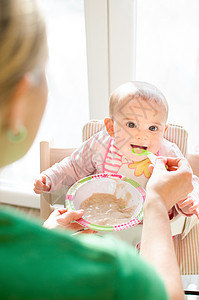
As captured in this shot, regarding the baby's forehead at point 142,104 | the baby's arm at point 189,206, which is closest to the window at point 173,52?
the baby's forehead at point 142,104

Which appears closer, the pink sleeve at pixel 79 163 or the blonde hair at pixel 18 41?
the blonde hair at pixel 18 41

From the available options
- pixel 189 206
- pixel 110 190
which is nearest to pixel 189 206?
pixel 189 206

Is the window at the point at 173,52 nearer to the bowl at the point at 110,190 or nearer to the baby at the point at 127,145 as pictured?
the baby at the point at 127,145

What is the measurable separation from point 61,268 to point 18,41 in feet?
0.91

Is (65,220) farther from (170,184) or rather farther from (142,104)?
(142,104)

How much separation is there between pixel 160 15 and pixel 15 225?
120 centimetres

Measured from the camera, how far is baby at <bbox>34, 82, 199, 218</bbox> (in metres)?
1.05

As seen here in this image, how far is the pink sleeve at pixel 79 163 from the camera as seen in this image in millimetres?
1215

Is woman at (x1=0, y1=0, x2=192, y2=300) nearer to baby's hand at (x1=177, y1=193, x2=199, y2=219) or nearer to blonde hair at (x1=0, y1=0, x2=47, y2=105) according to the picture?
blonde hair at (x1=0, y1=0, x2=47, y2=105)

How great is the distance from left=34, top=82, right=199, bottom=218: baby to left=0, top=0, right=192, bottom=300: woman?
64cm

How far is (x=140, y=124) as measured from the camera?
1060mm

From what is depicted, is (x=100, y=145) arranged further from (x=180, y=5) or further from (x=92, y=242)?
(x=92, y=242)

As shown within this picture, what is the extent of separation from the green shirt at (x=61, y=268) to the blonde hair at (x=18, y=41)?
17 centimetres

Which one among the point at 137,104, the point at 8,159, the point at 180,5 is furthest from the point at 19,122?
the point at 180,5
